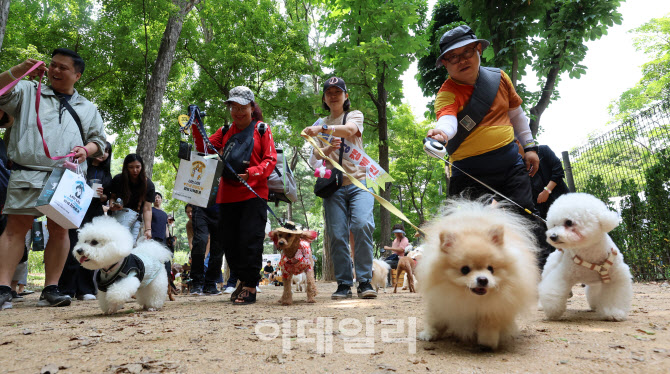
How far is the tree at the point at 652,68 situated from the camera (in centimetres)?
2275

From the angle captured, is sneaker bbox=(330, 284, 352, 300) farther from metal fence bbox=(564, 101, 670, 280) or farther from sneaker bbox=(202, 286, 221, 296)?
metal fence bbox=(564, 101, 670, 280)

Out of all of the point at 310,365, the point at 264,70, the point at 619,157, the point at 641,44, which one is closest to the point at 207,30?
the point at 264,70

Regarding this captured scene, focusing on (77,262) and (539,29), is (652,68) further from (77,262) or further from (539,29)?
(77,262)

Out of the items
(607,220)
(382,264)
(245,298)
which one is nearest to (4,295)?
(245,298)

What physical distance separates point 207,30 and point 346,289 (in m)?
13.8

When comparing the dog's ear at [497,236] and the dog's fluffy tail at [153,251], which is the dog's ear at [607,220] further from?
the dog's fluffy tail at [153,251]

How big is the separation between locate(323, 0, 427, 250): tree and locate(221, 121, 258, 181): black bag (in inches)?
230

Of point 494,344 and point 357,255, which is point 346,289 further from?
point 494,344

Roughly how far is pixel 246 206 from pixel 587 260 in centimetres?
319

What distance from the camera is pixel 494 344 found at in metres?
2.23

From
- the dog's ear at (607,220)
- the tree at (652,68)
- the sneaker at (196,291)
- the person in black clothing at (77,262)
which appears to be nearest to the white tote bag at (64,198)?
the person in black clothing at (77,262)

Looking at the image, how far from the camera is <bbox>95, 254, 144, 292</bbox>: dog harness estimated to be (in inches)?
148

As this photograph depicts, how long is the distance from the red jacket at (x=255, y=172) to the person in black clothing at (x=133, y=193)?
1.31 meters

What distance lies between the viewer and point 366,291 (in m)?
4.91
